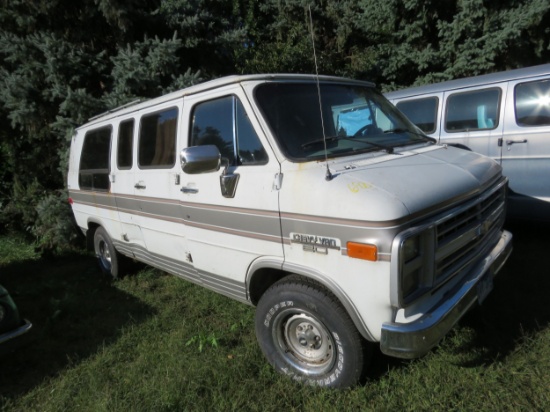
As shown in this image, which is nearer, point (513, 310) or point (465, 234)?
point (465, 234)

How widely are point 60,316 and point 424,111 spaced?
587 centimetres

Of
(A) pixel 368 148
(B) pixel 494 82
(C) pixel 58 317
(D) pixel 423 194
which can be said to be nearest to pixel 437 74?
(B) pixel 494 82

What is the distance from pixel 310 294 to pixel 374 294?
0.47m

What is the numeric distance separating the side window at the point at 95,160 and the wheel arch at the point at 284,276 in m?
2.68

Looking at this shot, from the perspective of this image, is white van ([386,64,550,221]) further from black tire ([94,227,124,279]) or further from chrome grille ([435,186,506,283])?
black tire ([94,227,124,279])

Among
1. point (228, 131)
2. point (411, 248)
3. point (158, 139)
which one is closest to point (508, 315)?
point (411, 248)

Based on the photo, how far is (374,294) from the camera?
87.1 inches

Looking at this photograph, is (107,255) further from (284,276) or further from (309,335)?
(309,335)

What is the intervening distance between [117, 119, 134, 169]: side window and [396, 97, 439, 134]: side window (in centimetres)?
443

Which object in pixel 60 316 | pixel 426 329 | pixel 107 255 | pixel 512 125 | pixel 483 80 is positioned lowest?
pixel 60 316

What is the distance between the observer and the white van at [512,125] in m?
4.88

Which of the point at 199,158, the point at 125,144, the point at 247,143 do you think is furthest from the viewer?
the point at 125,144

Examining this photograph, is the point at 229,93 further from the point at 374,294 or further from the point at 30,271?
the point at 30,271

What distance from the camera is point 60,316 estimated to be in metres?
4.23
